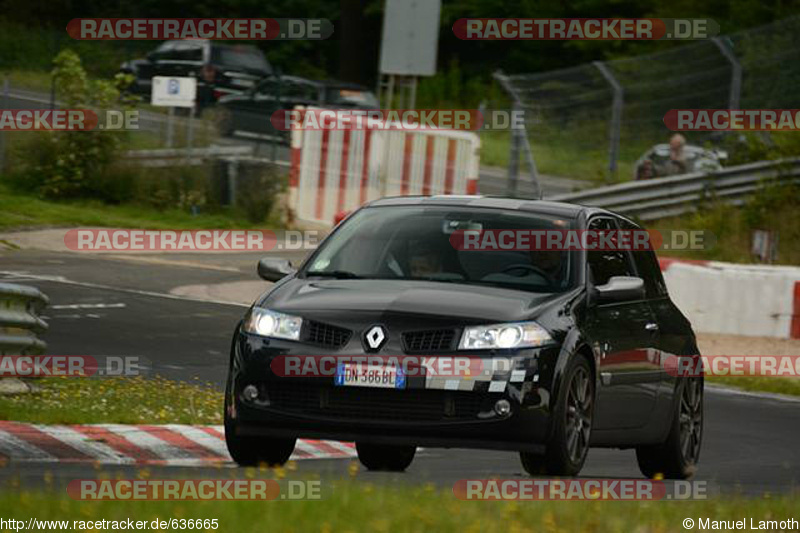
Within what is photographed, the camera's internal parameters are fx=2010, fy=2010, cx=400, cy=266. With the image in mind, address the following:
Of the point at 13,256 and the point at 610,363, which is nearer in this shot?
the point at 610,363

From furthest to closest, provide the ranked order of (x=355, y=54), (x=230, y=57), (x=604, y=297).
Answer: (x=355, y=54) < (x=230, y=57) < (x=604, y=297)

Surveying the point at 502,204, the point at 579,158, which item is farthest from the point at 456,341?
the point at 579,158

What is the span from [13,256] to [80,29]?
115 ft

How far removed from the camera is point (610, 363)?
11.2 meters

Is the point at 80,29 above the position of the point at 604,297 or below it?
above

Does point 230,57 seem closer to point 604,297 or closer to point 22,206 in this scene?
point 22,206

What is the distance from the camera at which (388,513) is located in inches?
317

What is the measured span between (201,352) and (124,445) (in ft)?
→ 18.5

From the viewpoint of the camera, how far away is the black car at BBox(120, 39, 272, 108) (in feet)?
153

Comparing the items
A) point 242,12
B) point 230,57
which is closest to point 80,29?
point 242,12

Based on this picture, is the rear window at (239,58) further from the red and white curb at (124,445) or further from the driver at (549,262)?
the driver at (549,262)

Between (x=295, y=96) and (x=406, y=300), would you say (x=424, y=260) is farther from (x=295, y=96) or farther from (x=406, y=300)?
(x=295, y=96)

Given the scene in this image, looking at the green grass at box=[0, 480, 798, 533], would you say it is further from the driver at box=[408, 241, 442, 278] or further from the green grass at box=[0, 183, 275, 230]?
the green grass at box=[0, 183, 275, 230]

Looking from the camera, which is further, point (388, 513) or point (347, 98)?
point (347, 98)
